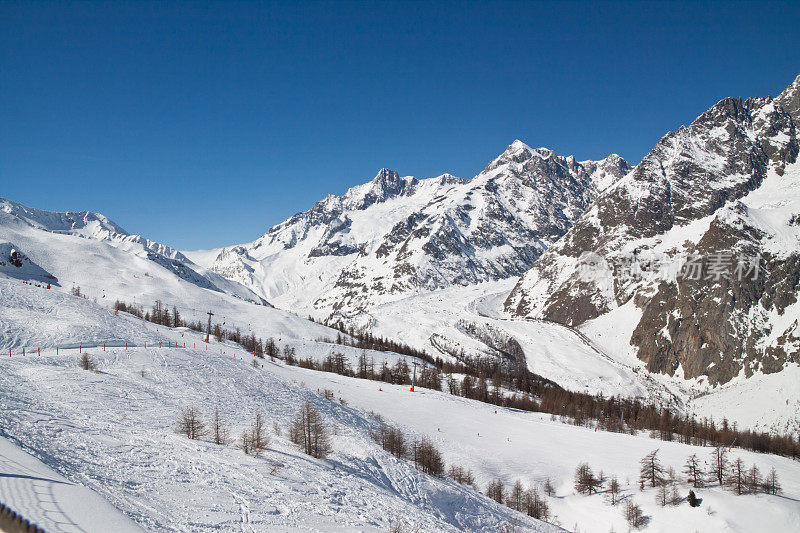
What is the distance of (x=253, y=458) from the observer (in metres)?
22.5

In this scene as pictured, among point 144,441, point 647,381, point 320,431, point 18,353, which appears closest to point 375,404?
point 320,431

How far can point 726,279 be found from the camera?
171375mm

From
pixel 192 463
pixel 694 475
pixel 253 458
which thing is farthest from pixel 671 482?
pixel 192 463

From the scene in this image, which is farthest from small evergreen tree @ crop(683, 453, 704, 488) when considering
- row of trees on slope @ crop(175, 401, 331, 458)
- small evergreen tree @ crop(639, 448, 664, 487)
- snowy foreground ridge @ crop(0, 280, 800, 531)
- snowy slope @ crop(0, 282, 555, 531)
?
row of trees on slope @ crop(175, 401, 331, 458)

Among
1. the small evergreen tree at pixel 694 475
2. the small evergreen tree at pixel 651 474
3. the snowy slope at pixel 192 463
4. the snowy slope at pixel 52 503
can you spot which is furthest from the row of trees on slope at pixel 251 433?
the small evergreen tree at pixel 694 475

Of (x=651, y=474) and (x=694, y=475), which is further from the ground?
(x=694, y=475)

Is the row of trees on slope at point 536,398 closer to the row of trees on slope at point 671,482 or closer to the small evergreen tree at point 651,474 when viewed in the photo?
the row of trees on slope at point 671,482

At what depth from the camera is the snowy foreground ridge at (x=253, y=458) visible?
50.8 ft

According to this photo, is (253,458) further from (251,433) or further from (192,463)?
(251,433)

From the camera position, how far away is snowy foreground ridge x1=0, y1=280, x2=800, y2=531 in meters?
15.5

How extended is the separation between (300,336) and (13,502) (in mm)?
125436

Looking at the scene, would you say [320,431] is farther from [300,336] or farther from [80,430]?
[300,336]

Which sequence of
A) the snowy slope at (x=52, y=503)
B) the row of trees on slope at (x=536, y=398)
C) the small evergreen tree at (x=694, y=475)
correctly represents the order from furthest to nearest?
the row of trees on slope at (x=536, y=398)
the small evergreen tree at (x=694, y=475)
the snowy slope at (x=52, y=503)

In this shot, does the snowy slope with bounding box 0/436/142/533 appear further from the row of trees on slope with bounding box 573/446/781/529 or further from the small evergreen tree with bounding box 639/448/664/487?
the small evergreen tree with bounding box 639/448/664/487
